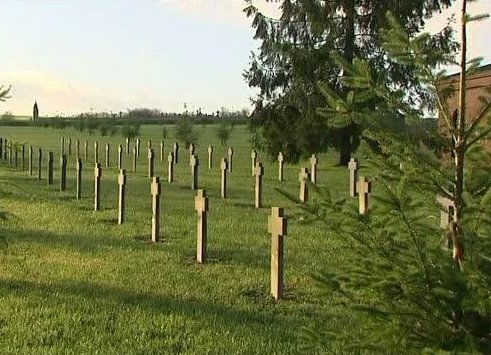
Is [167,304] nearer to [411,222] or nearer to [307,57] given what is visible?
[411,222]

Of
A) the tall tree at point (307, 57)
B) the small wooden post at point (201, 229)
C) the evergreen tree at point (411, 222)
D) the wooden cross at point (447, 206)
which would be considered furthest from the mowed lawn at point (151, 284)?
the tall tree at point (307, 57)

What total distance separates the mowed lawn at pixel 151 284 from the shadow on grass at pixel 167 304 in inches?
0.4

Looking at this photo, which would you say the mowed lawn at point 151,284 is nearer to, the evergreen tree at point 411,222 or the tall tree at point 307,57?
the evergreen tree at point 411,222

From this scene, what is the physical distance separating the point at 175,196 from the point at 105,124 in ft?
181

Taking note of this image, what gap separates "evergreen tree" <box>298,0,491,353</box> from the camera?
3053 millimetres

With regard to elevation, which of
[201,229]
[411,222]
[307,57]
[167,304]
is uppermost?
[307,57]

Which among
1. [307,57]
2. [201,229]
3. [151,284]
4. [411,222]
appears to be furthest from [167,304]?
[307,57]

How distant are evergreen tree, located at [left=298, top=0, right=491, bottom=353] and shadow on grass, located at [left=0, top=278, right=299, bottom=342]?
3102 millimetres

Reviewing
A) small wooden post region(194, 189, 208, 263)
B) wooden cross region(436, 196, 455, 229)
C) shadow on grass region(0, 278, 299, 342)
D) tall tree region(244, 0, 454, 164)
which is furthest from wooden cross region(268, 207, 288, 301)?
tall tree region(244, 0, 454, 164)

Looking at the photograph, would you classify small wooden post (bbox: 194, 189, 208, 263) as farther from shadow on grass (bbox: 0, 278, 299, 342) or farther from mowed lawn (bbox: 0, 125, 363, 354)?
shadow on grass (bbox: 0, 278, 299, 342)

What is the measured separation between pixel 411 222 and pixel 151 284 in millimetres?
5547

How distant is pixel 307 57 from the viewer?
3272 centimetres

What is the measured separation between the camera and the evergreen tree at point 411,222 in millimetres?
3053

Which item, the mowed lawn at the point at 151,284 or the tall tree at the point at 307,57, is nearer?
the mowed lawn at the point at 151,284
